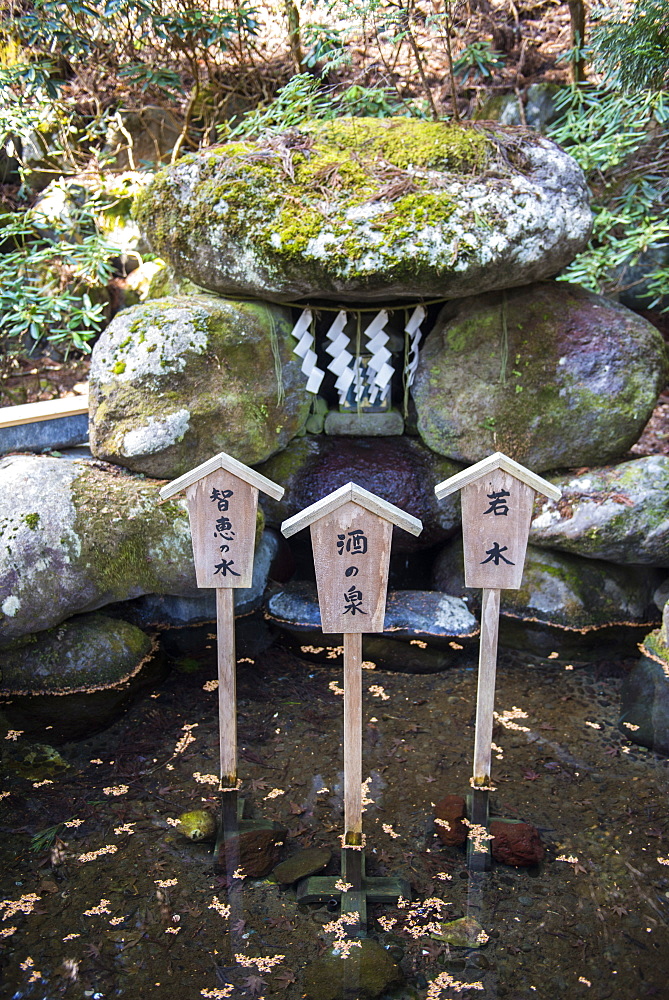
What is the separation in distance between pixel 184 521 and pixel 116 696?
1.15m

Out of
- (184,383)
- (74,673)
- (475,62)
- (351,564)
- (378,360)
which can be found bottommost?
(74,673)

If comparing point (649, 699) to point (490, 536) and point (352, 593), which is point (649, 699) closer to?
point (490, 536)

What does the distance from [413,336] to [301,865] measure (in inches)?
160

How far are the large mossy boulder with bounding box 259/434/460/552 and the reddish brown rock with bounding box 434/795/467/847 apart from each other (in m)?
2.62

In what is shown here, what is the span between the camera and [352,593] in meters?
3.21

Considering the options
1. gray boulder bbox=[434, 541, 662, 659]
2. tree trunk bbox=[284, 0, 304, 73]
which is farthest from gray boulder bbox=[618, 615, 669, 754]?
tree trunk bbox=[284, 0, 304, 73]

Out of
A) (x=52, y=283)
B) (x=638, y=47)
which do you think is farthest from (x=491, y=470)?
(x=52, y=283)

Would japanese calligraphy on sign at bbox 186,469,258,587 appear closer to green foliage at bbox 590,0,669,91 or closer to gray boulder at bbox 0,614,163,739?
gray boulder at bbox 0,614,163,739

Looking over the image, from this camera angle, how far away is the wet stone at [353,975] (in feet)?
8.58

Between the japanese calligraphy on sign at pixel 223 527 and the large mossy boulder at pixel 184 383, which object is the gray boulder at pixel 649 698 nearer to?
the japanese calligraphy on sign at pixel 223 527

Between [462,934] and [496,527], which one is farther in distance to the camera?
[496,527]

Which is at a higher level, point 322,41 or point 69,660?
point 322,41

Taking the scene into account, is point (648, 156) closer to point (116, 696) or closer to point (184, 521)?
point (184, 521)

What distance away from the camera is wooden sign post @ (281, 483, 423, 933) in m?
3.09
